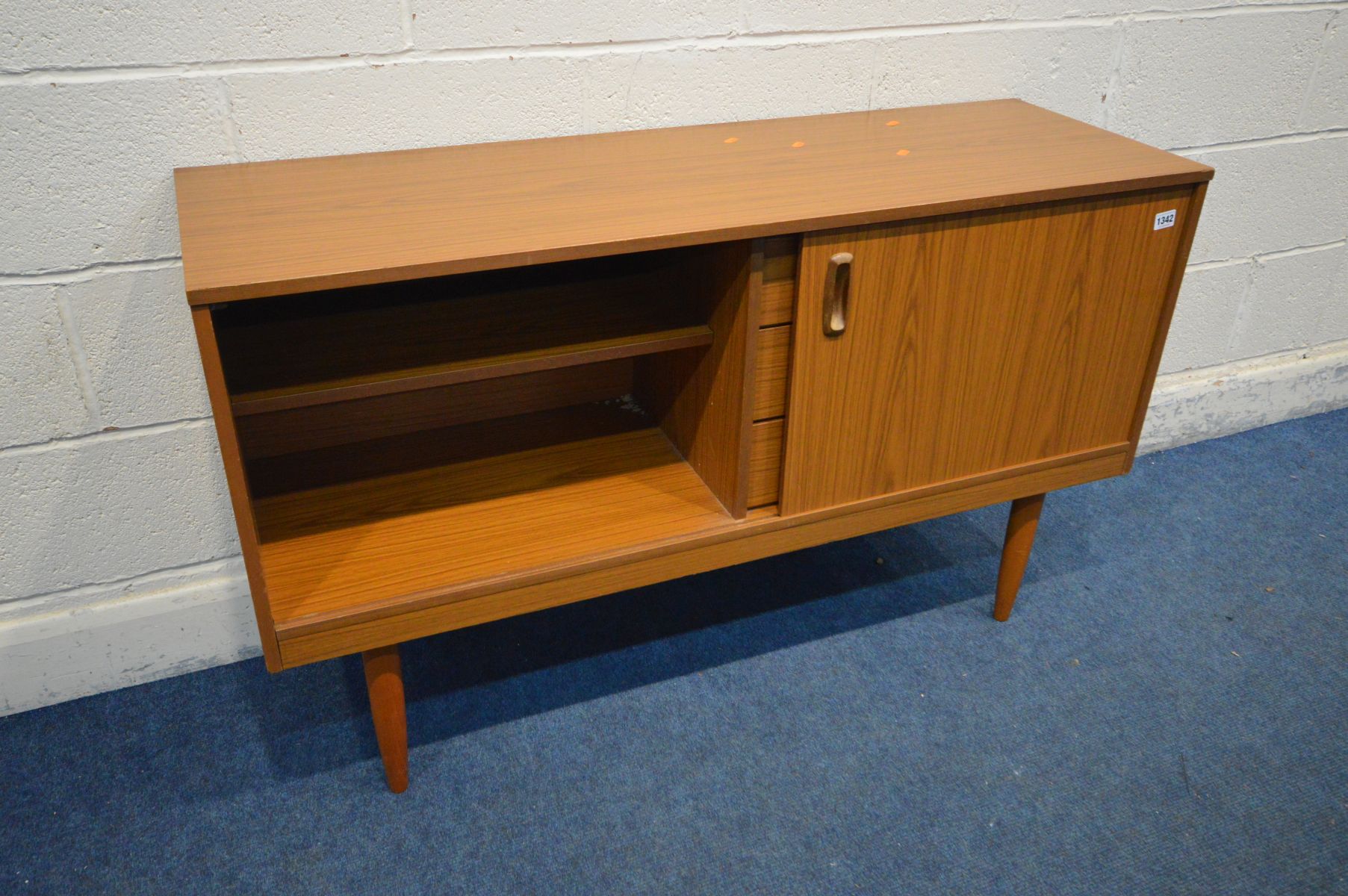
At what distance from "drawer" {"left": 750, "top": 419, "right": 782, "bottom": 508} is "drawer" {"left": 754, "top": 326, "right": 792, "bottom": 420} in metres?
0.02

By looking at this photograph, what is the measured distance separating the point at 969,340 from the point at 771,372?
255 millimetres

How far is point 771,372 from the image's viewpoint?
1.18 metres

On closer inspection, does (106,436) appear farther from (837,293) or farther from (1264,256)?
(1264,256)

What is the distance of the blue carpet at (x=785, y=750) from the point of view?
1252mm

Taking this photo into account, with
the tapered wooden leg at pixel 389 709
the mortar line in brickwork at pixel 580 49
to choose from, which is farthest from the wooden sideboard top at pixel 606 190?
the tapered wooden leg at pixel 389 709

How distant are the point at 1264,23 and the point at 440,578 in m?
1.60

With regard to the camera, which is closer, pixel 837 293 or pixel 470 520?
pixel 837 293

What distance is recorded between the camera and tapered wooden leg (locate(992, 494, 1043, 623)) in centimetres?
156

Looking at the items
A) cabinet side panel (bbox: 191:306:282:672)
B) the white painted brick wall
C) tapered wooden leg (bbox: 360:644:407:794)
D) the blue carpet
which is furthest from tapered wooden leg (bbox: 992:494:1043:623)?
cabinet side panel (bbox: 191:306:282:672)

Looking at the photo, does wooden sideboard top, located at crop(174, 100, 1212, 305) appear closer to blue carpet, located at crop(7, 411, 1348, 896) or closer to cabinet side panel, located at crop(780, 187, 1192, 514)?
cabinet side panel, located at crop(780, 187, 1192, 514)

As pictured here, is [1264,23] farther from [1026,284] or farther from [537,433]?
[537,433]

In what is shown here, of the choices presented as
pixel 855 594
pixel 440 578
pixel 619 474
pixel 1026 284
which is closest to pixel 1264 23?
pixel 1026 284

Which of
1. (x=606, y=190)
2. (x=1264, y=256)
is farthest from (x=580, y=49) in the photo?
(x=1264, y=256)

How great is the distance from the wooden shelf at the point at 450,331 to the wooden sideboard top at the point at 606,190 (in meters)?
0.14
